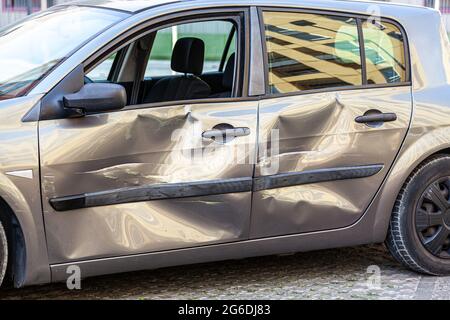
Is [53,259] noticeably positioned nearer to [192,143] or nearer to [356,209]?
[192,143]

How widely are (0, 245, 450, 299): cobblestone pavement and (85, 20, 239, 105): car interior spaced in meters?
1.02

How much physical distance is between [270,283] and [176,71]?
4.64ft

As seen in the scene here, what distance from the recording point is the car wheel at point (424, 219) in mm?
4664

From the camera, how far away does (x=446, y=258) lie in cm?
479

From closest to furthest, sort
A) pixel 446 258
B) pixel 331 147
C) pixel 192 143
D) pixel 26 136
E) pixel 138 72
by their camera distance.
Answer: pixel 26 136
pixel 192 143
pixel 331 147
pixel 446 258
pixel 138 72

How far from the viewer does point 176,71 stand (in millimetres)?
5059

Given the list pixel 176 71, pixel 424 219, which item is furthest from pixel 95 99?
pixel 424 219

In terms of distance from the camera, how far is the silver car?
3867mm

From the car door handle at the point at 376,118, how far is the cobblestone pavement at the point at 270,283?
0.95 meters

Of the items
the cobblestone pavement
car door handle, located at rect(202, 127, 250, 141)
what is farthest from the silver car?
the cobblestone pavement

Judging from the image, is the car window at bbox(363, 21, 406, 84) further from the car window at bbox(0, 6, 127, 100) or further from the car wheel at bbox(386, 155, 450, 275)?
the car window at bbox(0, 6, 127, 100)

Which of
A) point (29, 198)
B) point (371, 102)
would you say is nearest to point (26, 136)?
point (29, 198)

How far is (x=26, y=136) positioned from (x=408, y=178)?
216cm

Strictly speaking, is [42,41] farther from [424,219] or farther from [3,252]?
[424,219]
